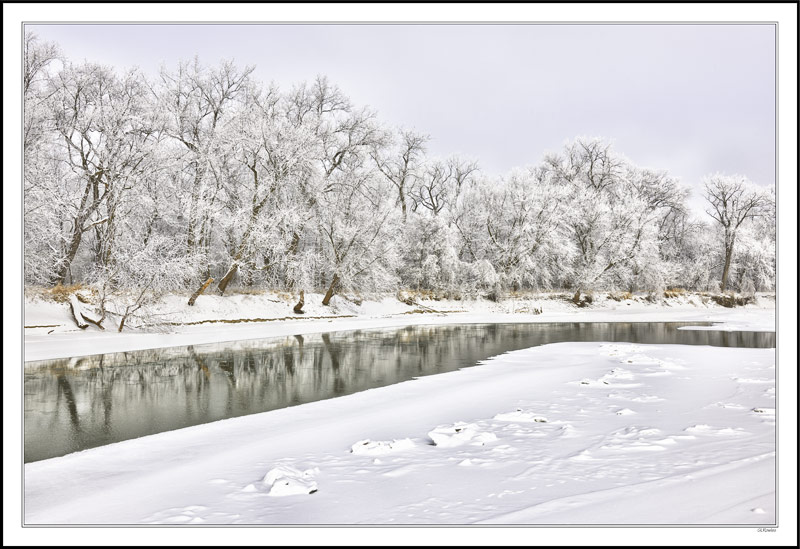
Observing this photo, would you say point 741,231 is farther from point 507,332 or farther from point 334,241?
point 334,241

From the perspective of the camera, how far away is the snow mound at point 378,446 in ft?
17.1

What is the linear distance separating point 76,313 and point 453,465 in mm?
18250

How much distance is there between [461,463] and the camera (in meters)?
4.63

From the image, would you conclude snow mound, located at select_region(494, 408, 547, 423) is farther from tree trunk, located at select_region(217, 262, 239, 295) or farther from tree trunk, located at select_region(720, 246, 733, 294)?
tree trunk, located at select_region(720, 246, 733, 294)

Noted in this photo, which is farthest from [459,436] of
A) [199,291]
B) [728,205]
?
[728,205]

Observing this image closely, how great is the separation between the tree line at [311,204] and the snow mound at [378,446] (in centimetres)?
554

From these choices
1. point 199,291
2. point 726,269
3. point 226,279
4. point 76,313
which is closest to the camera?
point 76,313

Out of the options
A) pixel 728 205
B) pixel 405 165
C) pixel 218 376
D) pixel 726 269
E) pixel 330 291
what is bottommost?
pixel 218 376

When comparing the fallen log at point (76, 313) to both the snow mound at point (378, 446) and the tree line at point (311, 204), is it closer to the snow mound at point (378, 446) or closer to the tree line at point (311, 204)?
the tree line at point (311, 204)

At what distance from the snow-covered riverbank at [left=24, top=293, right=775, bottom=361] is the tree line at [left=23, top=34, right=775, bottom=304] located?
126 cm

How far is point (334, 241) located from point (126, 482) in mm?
25955

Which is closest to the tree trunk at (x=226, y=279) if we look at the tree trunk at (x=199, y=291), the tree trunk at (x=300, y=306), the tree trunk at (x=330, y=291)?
the tree trunk at (x=199, y=291)

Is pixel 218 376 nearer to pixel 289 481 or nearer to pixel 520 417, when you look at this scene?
pixel 520 417

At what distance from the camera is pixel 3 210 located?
480 cm
